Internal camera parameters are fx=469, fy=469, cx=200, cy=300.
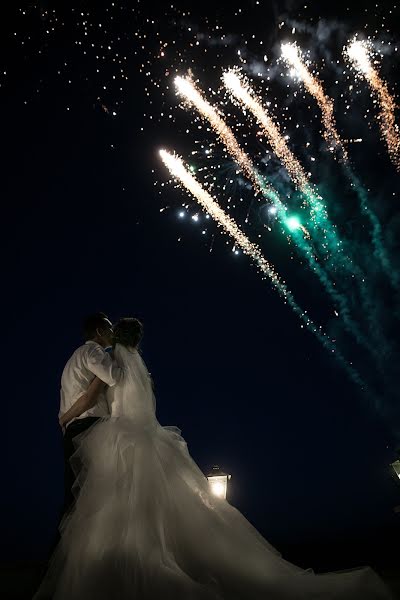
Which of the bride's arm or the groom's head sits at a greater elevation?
the groom's head

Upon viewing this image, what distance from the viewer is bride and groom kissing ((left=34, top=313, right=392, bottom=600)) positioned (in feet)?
10.4

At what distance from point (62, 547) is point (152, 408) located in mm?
1436

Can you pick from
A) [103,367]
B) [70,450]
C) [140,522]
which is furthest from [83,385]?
[140,522]

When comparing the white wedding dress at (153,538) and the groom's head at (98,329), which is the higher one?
the groom's head at (98,329)

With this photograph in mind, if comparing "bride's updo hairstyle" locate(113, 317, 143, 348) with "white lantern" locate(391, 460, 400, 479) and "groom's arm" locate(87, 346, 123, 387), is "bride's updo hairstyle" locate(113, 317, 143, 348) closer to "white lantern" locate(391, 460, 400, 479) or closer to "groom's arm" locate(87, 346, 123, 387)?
"groom's arm" locate(87, 346, 123, 387)

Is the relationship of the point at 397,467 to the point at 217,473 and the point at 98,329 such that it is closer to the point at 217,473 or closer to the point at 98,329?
the point at 217,473

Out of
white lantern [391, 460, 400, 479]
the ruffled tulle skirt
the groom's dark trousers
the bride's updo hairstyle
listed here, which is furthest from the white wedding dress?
white lantern [391, 460, 400, 479]

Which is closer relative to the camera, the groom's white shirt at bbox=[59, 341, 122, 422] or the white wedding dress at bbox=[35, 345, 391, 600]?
the white wedding dress at bbox=[35, 345, 391, 600]

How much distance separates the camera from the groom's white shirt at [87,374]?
14.2 feet

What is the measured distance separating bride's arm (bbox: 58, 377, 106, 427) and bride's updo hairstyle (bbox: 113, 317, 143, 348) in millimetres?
583

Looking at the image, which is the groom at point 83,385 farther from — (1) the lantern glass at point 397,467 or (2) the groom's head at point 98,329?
(1) the lantern glass at point 397,467

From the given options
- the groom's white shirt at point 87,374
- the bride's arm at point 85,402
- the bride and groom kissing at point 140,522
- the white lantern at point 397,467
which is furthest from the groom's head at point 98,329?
the white lantern at point 397,467

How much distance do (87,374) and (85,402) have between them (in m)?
0.27

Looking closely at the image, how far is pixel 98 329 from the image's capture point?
480cm
